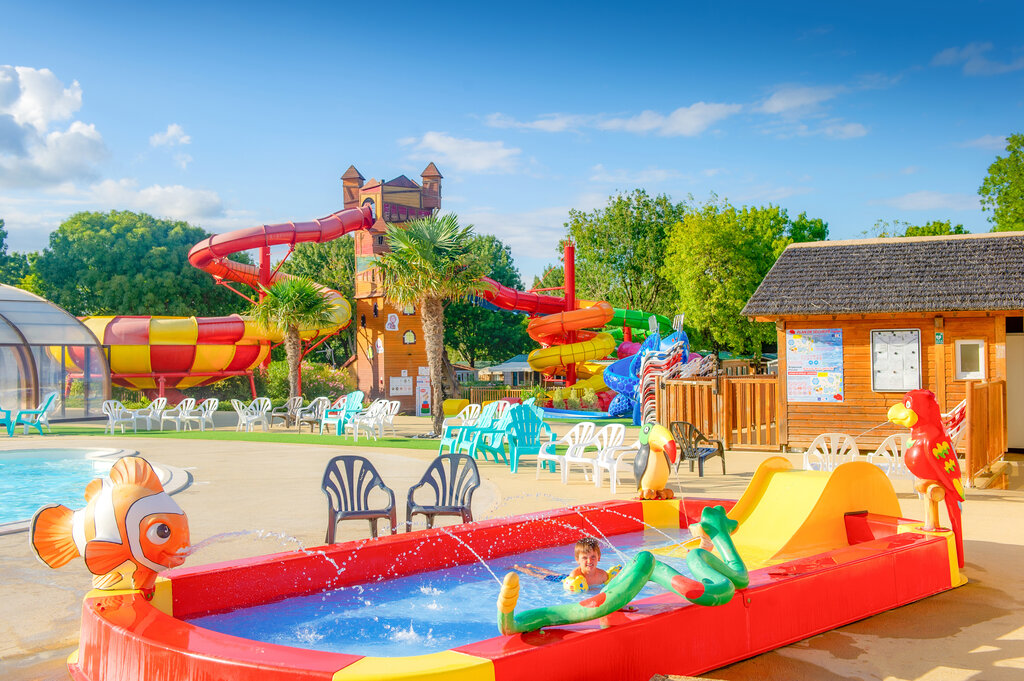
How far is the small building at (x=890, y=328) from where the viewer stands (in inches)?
546

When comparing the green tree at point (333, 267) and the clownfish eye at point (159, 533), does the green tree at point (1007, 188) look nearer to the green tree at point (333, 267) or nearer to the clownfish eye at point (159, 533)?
the green tree at point (333, 267)

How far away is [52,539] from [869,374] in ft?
44.6

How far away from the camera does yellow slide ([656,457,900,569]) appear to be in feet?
23.4

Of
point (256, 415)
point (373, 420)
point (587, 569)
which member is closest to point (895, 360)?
point (587, 569)

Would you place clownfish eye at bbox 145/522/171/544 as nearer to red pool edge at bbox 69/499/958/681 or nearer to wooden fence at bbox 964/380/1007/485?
red pool edge at bbox 69/499/958/681

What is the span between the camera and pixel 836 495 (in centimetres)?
729

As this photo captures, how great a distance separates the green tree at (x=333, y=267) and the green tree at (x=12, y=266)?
83.6 ft

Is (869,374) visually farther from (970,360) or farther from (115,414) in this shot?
(115,414)

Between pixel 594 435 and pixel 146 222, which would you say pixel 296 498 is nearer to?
pixel 594 435

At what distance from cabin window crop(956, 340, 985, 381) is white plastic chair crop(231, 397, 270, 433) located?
16.8 metres

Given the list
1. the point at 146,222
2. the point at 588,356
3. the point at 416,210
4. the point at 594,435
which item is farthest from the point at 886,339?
the point at 146,222

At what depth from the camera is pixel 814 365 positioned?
15180 millimetres

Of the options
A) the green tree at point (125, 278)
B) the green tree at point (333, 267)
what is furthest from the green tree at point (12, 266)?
the green tree at point (333, 267)

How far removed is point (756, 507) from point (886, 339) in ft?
27.2
